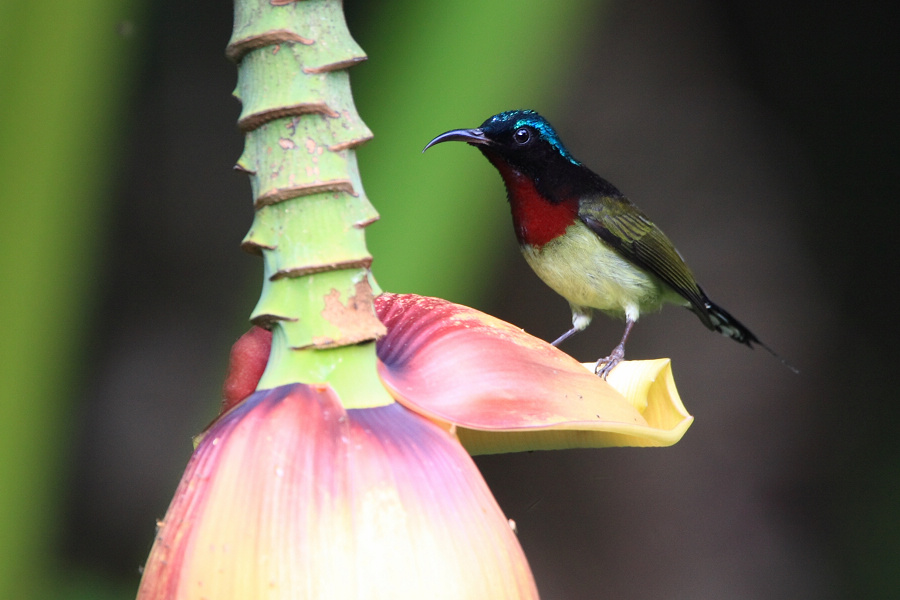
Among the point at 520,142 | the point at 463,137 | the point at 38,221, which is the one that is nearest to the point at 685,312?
the point at 520,142

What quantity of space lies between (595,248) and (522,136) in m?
0.21

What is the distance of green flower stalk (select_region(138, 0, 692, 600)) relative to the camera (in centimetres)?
Answer: 17

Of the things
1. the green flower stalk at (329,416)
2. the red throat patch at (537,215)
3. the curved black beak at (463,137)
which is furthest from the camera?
the red throat patch at (537,215)

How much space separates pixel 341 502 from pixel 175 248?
717 millimetres

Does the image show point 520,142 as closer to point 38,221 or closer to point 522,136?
point 522,136

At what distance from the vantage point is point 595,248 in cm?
76

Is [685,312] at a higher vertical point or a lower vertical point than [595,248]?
lower

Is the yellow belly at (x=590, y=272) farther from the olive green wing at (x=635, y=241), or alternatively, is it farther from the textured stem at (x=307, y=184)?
the textured stem at (x=307, y=184)

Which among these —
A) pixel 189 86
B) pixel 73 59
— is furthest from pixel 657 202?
pixel 73 59

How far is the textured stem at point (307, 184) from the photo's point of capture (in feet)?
0.59

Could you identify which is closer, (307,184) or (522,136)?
(307,184)

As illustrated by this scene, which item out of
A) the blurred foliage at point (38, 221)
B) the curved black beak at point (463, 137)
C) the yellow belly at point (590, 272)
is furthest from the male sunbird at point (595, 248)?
the blurred foliage at point (38, 221)

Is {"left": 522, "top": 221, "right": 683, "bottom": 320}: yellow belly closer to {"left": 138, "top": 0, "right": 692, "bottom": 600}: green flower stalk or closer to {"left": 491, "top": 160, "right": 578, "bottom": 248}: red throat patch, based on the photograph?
{"left": 491, "top": 160, "right": 578, "bottom": 248}: red throat patch

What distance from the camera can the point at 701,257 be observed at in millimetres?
1086
